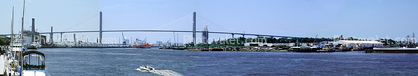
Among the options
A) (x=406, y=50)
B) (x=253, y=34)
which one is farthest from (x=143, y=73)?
(x=253, y=34)

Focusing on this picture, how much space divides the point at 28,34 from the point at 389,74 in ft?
Answer: 454

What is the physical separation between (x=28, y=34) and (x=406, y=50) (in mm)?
120342

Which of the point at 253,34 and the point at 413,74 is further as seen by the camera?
the point at 253,34

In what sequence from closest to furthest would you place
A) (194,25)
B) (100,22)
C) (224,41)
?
(194,25), (100,22), (224,41)

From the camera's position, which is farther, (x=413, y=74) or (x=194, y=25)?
(x=194, y=25)

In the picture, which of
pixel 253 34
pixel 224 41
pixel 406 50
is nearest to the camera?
pixel 406 50

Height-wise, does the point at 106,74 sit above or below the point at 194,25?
below

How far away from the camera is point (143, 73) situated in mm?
28156

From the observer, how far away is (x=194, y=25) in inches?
4496

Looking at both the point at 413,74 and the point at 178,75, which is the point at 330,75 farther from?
the point at 178,75

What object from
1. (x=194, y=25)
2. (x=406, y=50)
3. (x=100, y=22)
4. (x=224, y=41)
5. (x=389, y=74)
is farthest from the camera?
(x=224, y=41)

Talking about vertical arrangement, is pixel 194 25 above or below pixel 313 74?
above

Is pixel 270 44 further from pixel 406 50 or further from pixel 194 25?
pixel 406 50

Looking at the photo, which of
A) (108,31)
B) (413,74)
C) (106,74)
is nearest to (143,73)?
(106,74)
